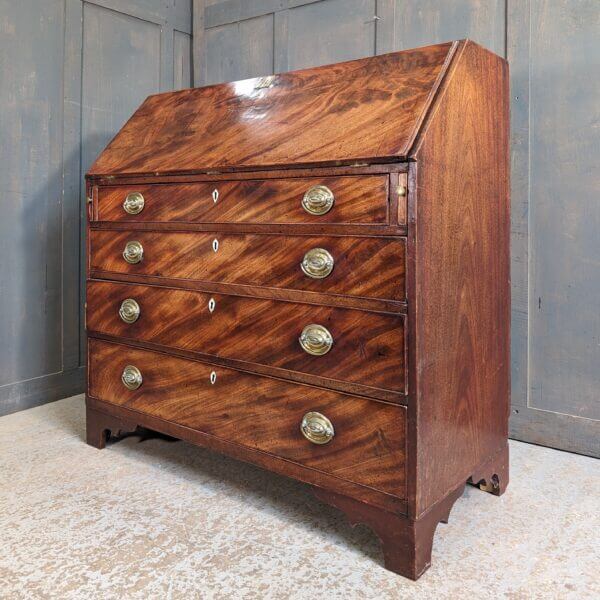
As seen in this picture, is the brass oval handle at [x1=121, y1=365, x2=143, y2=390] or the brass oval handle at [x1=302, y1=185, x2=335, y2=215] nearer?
the brass oval handle at [x1=302, y1=185, x2=335, y2=215]

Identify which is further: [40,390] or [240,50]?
[240,50]

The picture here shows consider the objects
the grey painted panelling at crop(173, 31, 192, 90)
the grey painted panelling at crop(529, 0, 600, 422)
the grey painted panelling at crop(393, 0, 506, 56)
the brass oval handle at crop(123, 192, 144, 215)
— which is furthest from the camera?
the grey painted panelling at crop(173, 31, 192, 90)

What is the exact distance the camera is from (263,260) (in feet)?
5.15

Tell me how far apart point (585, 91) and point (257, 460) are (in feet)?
5.47

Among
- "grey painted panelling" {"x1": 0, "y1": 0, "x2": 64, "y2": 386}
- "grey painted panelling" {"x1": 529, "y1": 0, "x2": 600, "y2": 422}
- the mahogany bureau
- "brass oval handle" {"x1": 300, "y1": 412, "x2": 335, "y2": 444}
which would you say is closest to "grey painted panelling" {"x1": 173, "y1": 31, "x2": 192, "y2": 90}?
"grey painted panelling" {"x1": 0, "y1": 0, "x2": 64, "y2": 386}

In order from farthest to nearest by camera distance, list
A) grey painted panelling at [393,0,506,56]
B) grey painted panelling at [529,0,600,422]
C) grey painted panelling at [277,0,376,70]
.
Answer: grey painted panelling at [277,0,376,70] → grey painted panelling at [393,0,506,56] → grey painted panelling at [529,0,600,422]

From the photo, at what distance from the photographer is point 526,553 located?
1.46 m

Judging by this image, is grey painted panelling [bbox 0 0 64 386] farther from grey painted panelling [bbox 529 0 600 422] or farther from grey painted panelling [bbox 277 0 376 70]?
grey painted panelling [bbox 529 0 600 422]

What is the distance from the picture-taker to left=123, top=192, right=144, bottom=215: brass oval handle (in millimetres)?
1868

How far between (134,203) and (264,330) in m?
0.68

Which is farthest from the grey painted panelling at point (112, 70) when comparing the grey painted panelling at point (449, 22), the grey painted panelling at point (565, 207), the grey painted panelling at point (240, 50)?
the grey painted panelling at point (565, 207)

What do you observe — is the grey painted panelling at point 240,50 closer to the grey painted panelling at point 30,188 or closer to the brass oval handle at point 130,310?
the grey painted panelling at point 30,188

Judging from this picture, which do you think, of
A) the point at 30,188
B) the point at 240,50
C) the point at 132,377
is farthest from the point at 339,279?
the point at 240,50

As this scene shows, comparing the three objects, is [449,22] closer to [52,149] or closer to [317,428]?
[317,428]
